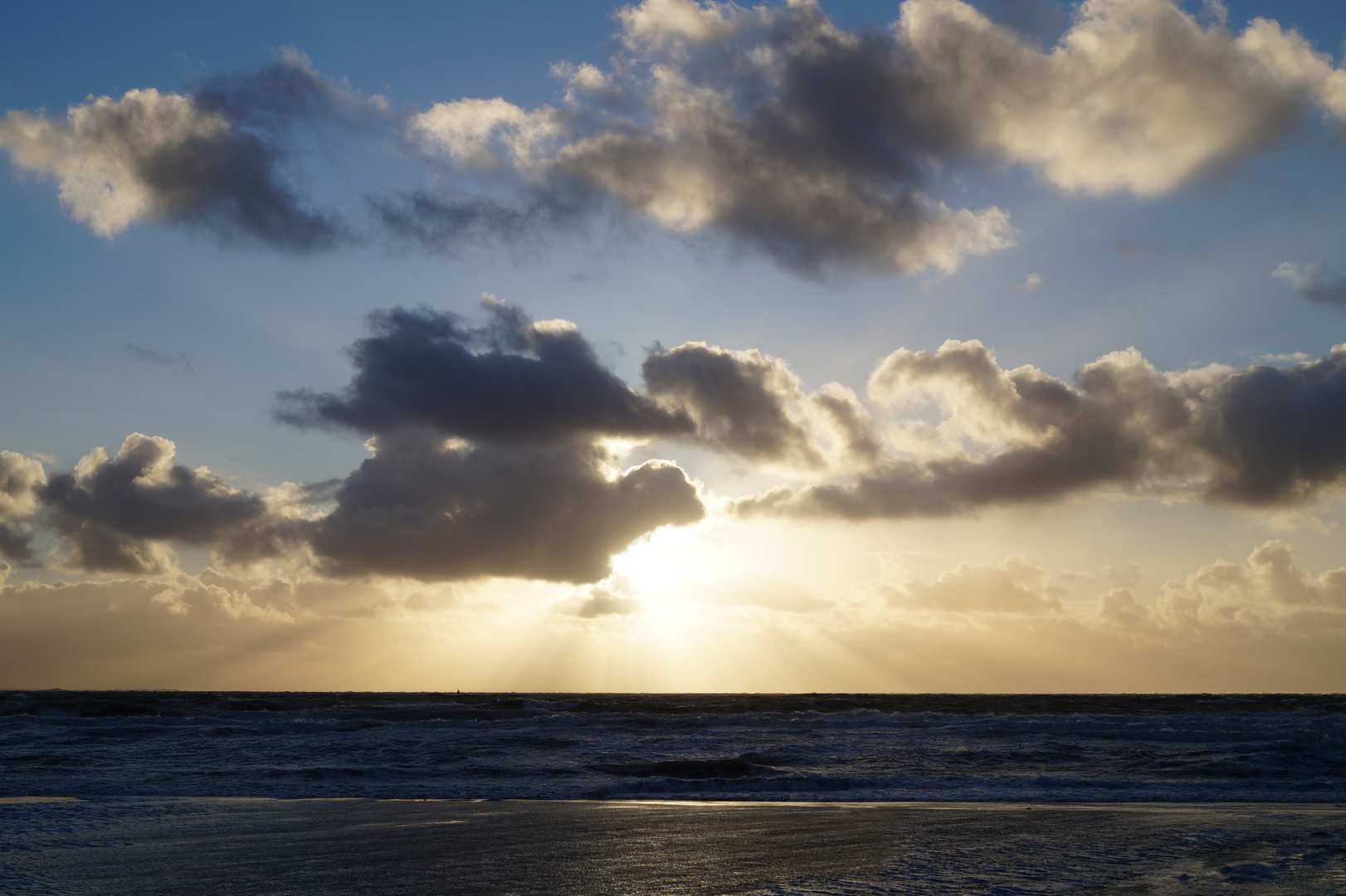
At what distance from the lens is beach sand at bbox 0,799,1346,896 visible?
9.89 meters

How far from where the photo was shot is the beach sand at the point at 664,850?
9.89 m

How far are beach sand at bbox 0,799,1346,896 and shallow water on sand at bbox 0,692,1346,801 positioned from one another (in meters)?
4.07

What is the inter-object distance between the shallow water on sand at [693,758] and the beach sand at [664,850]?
4074 millimetres

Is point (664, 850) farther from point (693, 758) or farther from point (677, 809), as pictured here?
point (693, 758)

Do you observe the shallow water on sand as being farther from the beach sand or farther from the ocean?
the beach sand

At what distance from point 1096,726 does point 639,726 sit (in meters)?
22.4

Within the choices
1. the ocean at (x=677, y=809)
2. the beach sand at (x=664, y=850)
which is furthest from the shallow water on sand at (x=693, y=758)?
the beach sand at (x=664, y=850)

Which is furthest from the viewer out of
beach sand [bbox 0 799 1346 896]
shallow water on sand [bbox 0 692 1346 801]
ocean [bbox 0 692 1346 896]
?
shallow water on sand [bbox 0 692 1346 801]

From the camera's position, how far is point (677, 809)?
17.9 m

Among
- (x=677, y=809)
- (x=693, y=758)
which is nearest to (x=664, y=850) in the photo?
(x=677, y=809)

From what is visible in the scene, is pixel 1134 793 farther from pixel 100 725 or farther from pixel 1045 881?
pixel 100 725

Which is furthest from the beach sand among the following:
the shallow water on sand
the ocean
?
the shallow water on sand

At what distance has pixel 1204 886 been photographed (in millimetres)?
9797

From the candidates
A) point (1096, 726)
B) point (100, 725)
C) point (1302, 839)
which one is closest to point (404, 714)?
point (100, 725)
